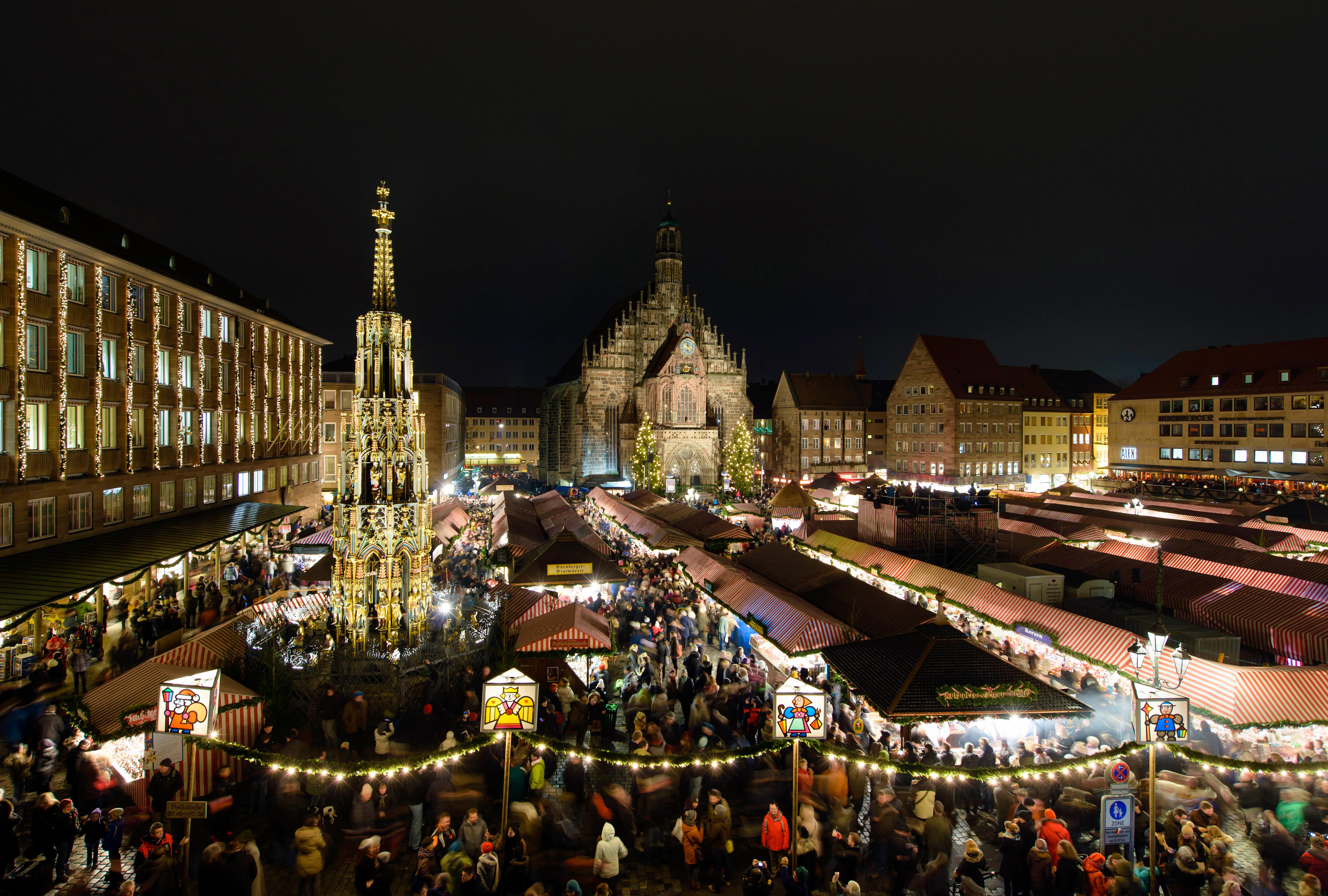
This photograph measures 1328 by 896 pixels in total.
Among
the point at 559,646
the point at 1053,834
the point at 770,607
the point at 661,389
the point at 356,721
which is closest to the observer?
the point at 1053,834

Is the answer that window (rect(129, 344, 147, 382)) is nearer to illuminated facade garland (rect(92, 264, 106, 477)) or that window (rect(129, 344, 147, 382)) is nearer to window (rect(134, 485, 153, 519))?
illuminated facade garland (rect(92, 264, 106, 477))

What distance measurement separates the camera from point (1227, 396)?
178 ft

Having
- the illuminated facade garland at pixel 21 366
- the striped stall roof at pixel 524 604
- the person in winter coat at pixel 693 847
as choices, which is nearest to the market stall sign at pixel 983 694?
the person in winter coat at pixel 693 847

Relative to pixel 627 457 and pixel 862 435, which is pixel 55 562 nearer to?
pixel 627 457

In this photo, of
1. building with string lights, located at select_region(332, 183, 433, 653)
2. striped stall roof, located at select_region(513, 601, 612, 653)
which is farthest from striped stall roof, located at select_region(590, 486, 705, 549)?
building with string lights, located at select_region(332, 183, 433, 653)

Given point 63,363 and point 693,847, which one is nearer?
point 693,847

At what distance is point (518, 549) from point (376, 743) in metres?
13.1

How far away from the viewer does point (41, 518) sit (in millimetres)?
18266

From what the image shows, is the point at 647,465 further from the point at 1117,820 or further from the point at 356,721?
the point at 1117,820

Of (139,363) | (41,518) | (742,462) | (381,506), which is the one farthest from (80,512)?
(742,462)

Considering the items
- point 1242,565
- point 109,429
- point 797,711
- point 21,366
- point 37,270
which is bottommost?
point 1242,565

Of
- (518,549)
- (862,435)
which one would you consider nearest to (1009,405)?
(862,435)

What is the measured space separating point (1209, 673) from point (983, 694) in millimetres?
3855

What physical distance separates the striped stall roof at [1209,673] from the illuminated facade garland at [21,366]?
76.3 ft
